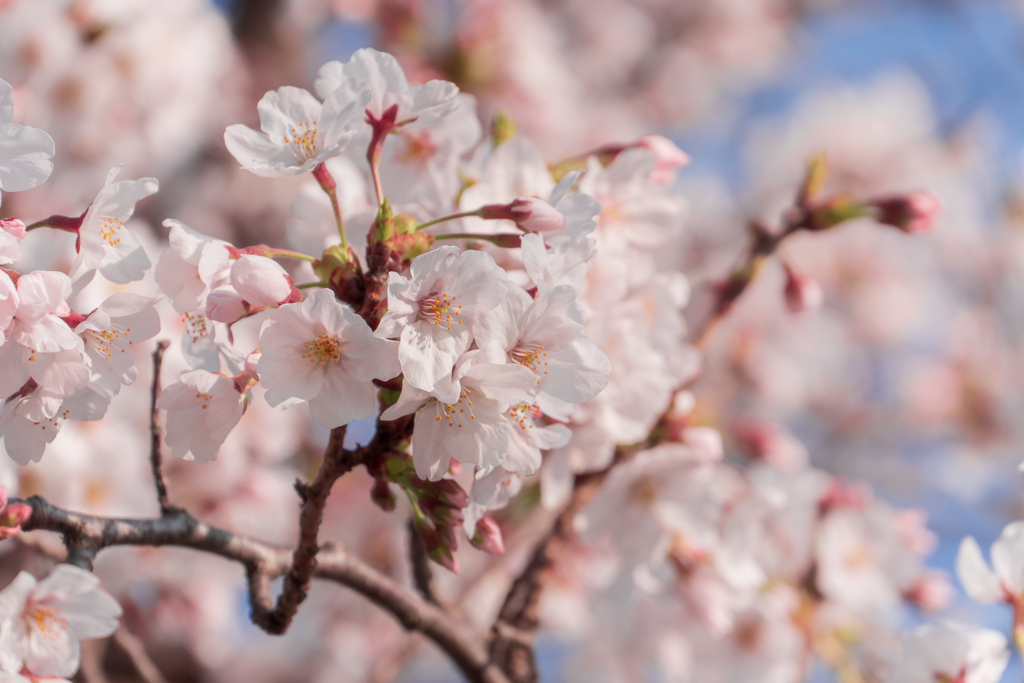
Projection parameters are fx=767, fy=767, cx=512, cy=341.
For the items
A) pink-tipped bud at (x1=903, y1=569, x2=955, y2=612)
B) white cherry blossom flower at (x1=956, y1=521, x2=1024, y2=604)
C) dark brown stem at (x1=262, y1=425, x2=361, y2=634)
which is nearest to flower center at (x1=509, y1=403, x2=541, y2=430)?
dark brown stem at (x1=262, y1=425, x2=361, y2=634)

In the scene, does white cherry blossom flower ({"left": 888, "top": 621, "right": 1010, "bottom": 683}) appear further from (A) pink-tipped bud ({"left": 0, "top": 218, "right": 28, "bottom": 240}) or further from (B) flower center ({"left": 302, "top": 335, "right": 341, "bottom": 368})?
(A) pink-tipped bud ({"left": 0, "top": 218, "right": 28, "bottom": 240})

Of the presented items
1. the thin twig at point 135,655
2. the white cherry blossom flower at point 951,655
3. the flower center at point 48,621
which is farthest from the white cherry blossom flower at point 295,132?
the white cherry blossom flower at point 951,655

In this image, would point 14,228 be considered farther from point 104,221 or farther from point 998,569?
point 998,569

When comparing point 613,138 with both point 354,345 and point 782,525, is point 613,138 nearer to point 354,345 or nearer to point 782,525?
point 782,525

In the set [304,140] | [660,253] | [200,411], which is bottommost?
[660,253]

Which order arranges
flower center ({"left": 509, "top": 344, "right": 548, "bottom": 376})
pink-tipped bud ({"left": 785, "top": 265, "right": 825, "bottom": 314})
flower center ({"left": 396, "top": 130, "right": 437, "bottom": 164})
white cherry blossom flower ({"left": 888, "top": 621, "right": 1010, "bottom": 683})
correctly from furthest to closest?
1. pink-tipped bud ({"left": 785, "top": 265, "right": 825, "bottom": 314})
2. flower center ({"left": 396, "top": 130, "right": 437, "bottom": 164})
3. white cherry blossom flower ({"left": 888, "top": 621, "right": 1010, "bottom": 683})
4. flower center ({"left": 509, "top": 344, "right": 548, "bottom": 376})

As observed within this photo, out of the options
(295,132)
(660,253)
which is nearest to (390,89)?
(295,132)

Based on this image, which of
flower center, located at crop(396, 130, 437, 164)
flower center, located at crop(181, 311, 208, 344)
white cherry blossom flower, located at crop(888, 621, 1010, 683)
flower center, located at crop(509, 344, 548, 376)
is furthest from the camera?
flower center, located at crop(396, 130, 437, 164)
